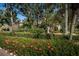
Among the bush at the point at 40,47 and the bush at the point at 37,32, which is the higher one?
the bush at the point at 37,32

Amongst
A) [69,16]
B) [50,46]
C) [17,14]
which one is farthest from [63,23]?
[17,14]

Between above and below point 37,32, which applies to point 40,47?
below

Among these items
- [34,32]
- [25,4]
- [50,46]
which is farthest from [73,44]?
[25,4]

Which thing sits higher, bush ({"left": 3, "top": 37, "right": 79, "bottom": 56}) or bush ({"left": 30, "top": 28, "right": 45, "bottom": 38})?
bush ({"left": 30, "top": 28, "right": 45, "bottom": 38})

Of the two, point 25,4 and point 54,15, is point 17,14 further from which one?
point 54,15

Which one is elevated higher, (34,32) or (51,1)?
(51,1)

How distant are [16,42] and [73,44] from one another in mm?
760

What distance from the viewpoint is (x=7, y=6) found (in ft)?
12.3

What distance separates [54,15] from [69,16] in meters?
0.20

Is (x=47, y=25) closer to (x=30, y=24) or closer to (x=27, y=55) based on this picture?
(x=30, y=24)

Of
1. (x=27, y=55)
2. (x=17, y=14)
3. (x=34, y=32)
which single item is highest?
(x=17, y=14)

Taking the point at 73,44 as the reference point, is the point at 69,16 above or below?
above

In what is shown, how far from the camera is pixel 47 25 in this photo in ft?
12.4

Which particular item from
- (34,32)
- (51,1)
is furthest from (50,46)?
(51,1)
